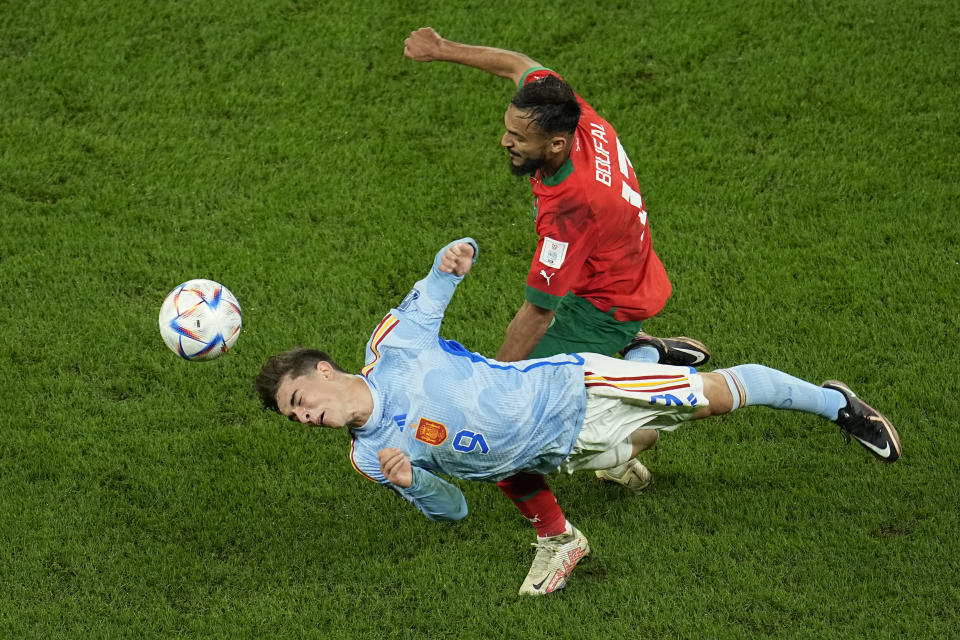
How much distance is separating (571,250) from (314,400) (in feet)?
4.46

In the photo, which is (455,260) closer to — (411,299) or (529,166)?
(411,299)

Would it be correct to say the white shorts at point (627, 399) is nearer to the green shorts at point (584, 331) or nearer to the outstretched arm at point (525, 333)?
the outstretched arm at point (525, 333)

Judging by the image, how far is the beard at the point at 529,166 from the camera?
4.71 metres

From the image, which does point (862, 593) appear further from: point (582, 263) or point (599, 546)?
point (582, 263)

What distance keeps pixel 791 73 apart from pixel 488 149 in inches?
97.3

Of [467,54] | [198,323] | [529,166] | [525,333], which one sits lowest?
[198,323]

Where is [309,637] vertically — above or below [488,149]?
below

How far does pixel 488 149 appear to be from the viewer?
7.73 metres

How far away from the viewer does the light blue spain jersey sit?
14.2 ft

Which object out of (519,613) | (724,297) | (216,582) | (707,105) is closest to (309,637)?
(216,582)

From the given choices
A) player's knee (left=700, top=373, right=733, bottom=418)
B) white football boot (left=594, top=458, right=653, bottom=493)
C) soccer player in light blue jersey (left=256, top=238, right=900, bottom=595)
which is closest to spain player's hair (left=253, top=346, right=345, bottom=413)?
soccer player in light blue jersey (left=256, top=238, right=900, bottom=595)

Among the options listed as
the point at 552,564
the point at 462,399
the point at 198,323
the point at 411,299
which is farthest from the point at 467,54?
the point at 552,564

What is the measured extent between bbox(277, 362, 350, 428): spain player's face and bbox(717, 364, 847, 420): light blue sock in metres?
1.76

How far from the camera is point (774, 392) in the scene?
4668mm
